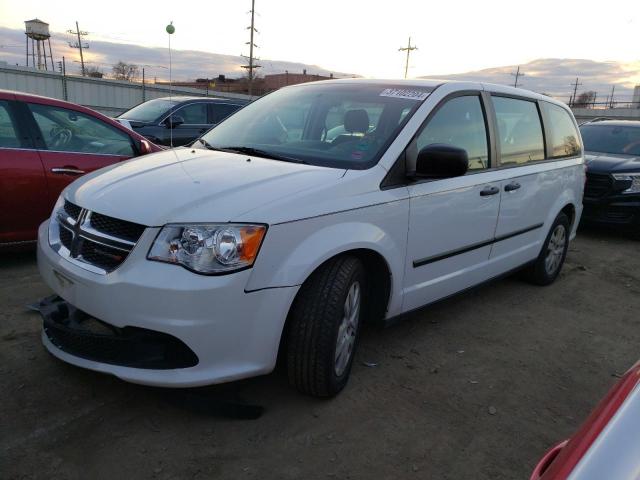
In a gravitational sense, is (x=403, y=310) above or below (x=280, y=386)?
above

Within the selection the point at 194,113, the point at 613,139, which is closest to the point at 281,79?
the point at 194,113

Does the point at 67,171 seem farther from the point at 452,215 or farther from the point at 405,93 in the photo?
the point at 452,215

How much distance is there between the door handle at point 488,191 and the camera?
3.62 m

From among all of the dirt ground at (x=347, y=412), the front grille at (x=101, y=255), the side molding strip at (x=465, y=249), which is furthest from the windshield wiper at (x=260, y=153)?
the dirt ground at (x=347, y=412)

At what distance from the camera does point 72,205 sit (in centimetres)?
285

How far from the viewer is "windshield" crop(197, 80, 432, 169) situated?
3121 mm

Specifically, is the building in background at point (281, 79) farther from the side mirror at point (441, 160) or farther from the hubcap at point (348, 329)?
the hubcap at point (348, 329)

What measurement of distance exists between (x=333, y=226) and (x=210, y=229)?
610mm

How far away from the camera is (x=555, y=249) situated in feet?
16.7

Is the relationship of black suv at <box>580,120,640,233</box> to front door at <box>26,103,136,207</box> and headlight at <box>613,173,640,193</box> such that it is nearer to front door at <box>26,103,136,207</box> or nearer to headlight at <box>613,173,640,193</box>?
headlight at <box>613,173,640,193</box>

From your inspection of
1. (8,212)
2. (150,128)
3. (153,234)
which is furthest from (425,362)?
(150,128)

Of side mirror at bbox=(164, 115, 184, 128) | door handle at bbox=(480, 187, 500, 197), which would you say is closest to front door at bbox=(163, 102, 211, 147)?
side mirror at bbox=(164, 115, 184, 128)

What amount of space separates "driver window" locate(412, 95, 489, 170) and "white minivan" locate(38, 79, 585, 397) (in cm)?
1

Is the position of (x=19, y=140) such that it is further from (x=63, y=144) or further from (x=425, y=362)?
(x=425, y=362)
